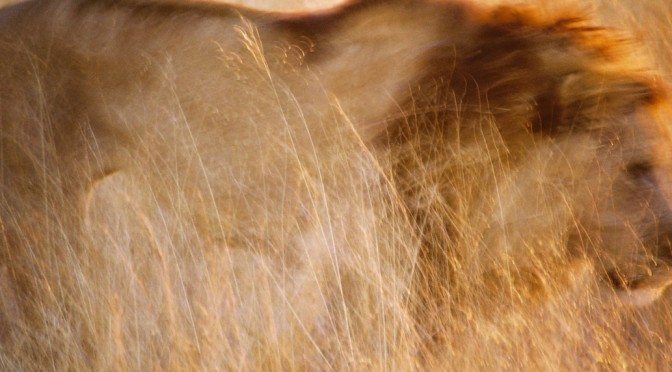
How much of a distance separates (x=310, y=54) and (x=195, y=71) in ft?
1.37

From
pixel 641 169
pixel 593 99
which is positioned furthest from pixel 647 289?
pixel 593 99

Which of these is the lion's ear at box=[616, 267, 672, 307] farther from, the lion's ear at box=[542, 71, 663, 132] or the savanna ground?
the lion's ear at box=[542, 71, 663, 132]

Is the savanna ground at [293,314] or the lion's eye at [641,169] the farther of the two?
the lion's eye at [641,169]

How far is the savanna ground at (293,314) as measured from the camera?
2854mm

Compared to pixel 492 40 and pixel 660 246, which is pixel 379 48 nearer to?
pixel 492 40

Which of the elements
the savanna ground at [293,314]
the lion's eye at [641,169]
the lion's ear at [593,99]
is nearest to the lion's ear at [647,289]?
the savanna ground at [293,314]

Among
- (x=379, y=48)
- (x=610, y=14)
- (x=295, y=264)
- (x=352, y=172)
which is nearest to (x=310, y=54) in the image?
(x=379, y=48)

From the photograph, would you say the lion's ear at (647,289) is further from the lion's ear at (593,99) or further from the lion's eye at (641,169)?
the lion's ear at (593,99)

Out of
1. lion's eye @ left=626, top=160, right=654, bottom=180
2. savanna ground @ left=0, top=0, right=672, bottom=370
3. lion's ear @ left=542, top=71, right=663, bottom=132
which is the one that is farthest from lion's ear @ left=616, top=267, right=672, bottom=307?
lion's ear @ left=542, top=71, right=663, bottom=132

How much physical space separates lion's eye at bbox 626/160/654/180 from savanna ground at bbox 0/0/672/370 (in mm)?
354

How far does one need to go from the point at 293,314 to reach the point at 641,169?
47.2 inches

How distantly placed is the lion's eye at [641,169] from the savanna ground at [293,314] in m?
0.35

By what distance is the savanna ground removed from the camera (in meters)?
2.85

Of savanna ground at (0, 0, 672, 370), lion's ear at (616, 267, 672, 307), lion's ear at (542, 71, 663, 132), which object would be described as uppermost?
lion's ear at (542, 71, 663, 132)
